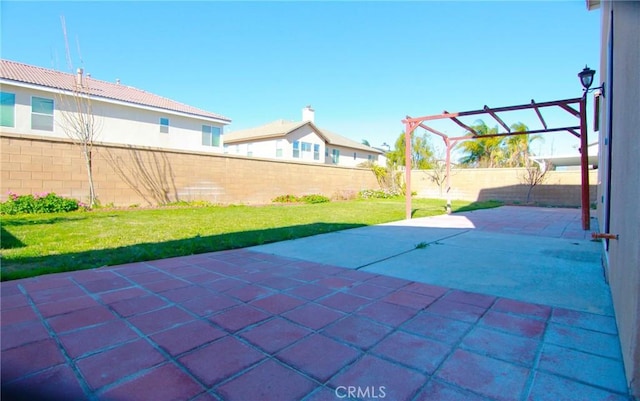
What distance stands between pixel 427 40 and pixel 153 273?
996 centimetres

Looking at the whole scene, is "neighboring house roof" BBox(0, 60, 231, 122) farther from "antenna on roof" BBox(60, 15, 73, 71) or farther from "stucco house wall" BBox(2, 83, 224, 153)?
Result: "antenna on roof" BBox(60, 15, 73, 71)

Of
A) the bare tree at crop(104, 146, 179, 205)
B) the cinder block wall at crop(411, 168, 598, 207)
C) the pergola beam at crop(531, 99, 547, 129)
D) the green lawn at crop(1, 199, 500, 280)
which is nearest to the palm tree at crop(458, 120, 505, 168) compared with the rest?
the cinder block wall at crop(411, 168, 598, 207)

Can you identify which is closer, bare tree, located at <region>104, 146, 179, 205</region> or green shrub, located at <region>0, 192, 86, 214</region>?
green shrub, located at <region>0, 192, 86, 214</region>

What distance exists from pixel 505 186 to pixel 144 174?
16.9m

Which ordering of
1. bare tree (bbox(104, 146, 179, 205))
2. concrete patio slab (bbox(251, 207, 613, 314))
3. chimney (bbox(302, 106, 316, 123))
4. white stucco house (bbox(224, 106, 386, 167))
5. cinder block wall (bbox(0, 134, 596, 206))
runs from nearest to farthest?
1. concrete patio slab (bbox(251, 207, 613, 314))
2. cinder block wall (bbox(0, 134, 596, 206))
3. bare tree (bbox(104, 146, 179, 205))
4. white stucco house (bbox(224, 106, 386, 167))
5. chimney (bbox(302, 106, 316, 123))

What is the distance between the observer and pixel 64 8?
934cm

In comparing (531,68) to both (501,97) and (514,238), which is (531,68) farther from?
(514,238)

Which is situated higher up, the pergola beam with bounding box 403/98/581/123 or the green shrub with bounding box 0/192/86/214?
the pergola beam with bounding box 403/98/581/123

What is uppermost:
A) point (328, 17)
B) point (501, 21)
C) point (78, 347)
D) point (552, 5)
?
point (328, 17)

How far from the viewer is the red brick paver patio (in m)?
1.54

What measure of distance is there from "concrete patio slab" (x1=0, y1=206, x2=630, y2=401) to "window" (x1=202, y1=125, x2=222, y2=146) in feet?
55.8

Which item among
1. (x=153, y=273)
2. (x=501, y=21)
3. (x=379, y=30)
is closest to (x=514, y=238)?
(x=501, y=21)

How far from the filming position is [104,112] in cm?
1539

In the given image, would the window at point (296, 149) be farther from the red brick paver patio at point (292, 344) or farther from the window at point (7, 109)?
the red brick paver patio at point (292, 344)
